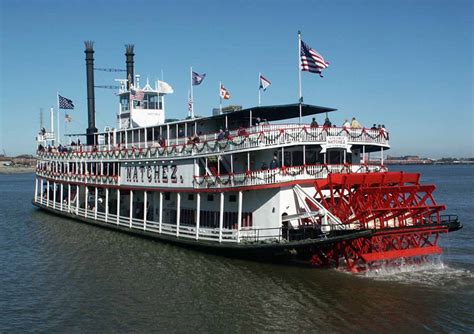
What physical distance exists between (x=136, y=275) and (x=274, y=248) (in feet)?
18.9

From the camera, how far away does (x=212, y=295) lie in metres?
18.9

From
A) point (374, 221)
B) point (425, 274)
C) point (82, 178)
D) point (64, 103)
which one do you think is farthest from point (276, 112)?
point (64, 103)

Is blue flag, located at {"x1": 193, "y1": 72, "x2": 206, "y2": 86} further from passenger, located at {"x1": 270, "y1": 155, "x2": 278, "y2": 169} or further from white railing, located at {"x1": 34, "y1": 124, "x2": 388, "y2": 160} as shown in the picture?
passenger, located at {"x1": 270, "y1": 155, "x2": 278, "y2": 169}

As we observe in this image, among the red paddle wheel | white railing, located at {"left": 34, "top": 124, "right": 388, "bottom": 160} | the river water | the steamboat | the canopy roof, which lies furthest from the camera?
the canopy roof

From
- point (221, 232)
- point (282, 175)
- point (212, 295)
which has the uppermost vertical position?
point (282, 175)

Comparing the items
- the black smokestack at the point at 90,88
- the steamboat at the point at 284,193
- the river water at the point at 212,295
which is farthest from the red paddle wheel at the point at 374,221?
the black smokestack at the point at 90,88

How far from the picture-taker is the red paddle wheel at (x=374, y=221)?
20359 mm

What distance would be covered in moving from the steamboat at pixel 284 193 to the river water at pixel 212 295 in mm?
989

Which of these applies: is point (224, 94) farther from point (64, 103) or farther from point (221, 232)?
point (64, 103)

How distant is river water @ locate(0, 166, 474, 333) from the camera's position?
53.0 ft

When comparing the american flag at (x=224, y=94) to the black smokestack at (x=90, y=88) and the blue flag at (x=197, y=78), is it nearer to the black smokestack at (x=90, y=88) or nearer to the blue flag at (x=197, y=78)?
the blue flag at (x=197, y=78)

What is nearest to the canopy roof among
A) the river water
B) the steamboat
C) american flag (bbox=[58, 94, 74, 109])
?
the steamboat

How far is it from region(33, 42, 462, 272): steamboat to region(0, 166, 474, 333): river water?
3.25ft

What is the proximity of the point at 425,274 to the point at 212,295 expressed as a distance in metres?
8.51
